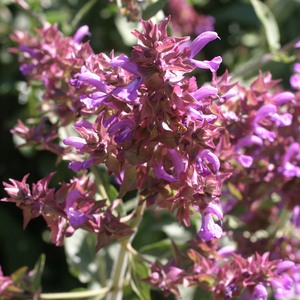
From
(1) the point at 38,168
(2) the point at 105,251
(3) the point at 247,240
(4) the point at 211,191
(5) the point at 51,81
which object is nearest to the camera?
(4) the point at 211,191

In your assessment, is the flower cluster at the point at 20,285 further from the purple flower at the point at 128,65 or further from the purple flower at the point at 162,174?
the purple flower at the point at 128,65

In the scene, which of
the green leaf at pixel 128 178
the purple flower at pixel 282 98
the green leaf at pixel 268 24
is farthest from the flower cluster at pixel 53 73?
the green leaf at pixel 268 24

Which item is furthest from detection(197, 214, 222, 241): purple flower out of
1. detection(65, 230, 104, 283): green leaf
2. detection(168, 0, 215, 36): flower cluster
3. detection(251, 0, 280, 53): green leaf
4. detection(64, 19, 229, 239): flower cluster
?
detection(168, 0, 215, 36): flower cluster

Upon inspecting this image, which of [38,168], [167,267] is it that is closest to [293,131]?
[167,267]

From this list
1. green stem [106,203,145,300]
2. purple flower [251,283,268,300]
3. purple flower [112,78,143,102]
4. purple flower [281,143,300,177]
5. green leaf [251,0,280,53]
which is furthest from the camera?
green leaf [251,0,280,53]

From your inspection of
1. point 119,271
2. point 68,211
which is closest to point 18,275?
point 119,271

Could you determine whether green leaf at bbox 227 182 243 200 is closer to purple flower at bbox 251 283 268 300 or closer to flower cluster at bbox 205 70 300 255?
flower cluster at bbox 205 70 300 255

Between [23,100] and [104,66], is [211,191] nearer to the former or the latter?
[104,66]
